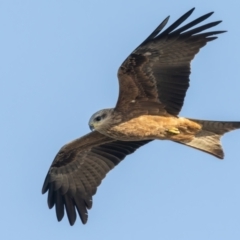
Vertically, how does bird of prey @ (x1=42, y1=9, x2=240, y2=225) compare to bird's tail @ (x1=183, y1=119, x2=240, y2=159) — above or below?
above

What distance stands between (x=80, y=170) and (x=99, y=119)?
2.08m

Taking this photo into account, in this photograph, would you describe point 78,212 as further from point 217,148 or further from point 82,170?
point 217,148

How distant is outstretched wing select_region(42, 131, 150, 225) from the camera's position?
1566cm

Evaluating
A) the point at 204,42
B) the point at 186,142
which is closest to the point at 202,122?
the point at 186,142

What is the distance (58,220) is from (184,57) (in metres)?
3.57

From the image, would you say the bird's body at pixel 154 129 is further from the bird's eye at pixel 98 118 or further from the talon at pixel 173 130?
the bird's eye at pixel 98 118

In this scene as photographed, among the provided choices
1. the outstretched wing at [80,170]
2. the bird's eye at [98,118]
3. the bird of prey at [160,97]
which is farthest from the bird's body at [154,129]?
the outstretched wing at [80,170]

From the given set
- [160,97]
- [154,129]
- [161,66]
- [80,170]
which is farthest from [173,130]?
[80,170]

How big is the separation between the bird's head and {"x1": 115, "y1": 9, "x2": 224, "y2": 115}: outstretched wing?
24 centimetres

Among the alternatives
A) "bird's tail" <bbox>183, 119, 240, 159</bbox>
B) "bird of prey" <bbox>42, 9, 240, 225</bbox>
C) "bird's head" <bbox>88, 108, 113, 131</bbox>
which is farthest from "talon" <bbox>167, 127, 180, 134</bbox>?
"bird's head" <bbox>88, 108, 113, 131</bbox>

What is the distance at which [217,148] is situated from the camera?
1473 cm

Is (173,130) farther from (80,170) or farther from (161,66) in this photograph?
(80,170)

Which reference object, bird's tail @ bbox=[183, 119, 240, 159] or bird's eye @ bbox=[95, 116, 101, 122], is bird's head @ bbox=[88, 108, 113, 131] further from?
bird's tail @ bbox=[183, 119, 240, 159]

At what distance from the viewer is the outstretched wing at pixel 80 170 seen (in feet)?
51.4
